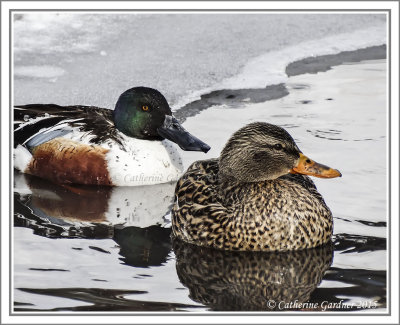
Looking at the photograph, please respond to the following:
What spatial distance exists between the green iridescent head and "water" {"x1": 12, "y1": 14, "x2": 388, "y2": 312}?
446 mm

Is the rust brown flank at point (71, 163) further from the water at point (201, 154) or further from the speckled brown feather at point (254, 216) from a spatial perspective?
the speckled brown feather at point (254, 216)

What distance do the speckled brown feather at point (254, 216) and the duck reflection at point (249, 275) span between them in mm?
86

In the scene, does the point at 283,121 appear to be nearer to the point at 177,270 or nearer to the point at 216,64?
the point at 216,64

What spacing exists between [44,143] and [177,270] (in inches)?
120

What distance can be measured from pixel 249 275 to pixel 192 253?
1.98 feet

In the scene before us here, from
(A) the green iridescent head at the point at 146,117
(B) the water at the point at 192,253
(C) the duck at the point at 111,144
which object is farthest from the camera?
(A) the green iridescent head at the point at 146,117

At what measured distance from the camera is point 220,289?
6.56m

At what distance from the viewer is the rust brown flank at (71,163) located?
9.10 metres

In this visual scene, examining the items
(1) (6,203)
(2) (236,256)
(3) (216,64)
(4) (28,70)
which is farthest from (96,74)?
(2) (236,256)

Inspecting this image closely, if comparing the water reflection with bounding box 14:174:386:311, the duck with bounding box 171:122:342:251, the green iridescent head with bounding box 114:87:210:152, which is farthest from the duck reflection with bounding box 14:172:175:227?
the duck with bounding box 171:122:342:251

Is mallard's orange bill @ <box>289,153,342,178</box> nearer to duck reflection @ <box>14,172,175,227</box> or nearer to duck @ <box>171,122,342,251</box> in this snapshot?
duck @ <box>171,122,342,251</box>

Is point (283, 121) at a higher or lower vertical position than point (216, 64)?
lower

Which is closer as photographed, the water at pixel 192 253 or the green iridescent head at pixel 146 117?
the water at pixel 192 253

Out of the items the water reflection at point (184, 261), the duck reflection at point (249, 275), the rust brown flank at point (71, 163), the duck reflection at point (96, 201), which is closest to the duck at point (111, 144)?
the rust brown flank at point (71, 163)
